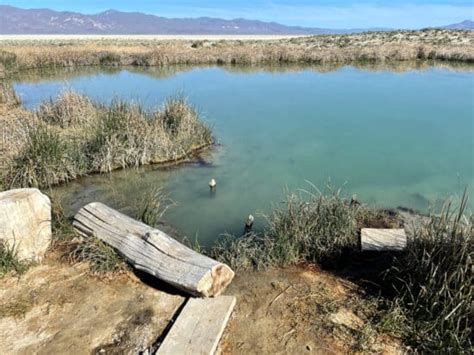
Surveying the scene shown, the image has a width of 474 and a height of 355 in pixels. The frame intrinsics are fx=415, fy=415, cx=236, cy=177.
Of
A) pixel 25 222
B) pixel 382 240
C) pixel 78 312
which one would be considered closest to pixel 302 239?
pixel 382 240

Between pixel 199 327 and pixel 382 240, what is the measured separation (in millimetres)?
2284

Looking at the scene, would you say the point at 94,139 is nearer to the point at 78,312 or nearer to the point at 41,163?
the point at 41,163

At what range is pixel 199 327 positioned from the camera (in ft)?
10.7

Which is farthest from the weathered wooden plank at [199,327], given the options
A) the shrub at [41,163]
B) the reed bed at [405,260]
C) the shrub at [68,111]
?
the shrub at [68,111]

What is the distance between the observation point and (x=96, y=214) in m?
4.49

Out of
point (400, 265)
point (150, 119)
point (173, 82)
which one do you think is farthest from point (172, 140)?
point (173, 82)

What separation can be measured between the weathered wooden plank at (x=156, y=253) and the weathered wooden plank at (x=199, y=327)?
0.49 feet

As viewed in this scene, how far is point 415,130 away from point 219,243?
7360mm

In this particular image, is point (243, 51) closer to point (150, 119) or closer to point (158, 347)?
point (150, 119)

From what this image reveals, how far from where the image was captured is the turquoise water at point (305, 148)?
6543 mm

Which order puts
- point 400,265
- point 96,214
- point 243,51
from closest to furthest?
point 400,265 < point 96,214 < point 243,51

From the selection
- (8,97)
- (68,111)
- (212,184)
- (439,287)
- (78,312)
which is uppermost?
(68,111)

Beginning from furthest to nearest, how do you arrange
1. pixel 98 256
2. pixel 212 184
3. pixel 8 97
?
pixel 8 97
pixel 212 184
pixel 98 256

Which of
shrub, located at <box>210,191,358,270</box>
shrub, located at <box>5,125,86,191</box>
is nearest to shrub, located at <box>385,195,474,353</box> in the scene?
shrub, located at <box>210,191,358,270</box>
